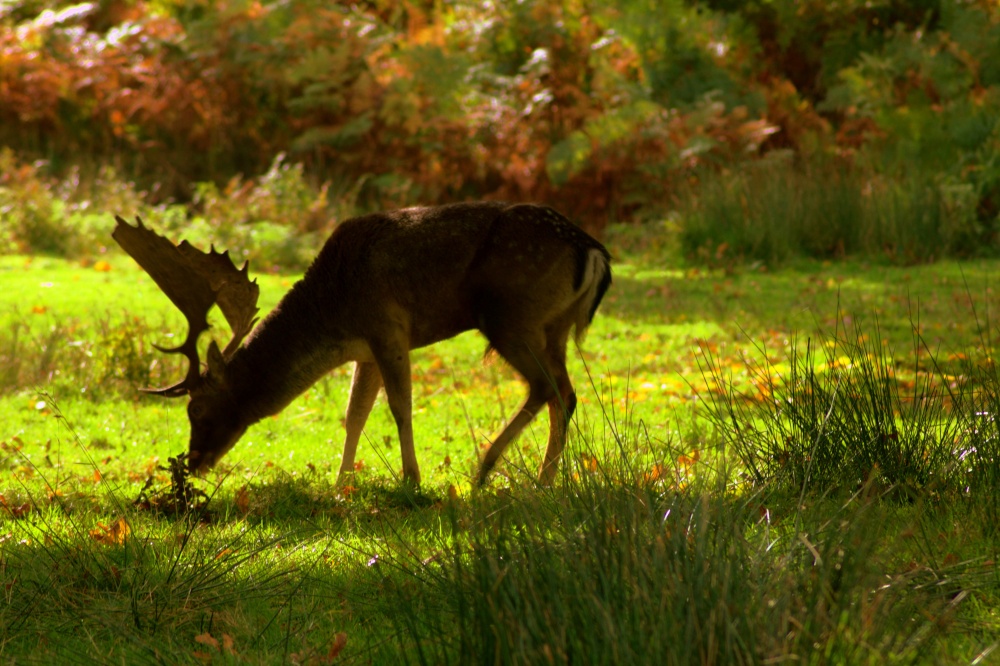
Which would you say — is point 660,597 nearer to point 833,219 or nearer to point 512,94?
point 833,219

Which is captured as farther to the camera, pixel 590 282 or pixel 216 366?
pixel 216 366

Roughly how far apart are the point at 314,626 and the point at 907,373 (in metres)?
6.38

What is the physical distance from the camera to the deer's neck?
6801 millimetres

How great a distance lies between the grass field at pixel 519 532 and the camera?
342 centimetres

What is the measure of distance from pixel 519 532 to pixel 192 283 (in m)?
3.77

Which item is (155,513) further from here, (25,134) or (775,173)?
(25,134)

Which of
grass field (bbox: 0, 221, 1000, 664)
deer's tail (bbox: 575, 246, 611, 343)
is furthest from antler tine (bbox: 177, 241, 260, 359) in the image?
deer's tail (bbox: 575, 246, 611, 343)

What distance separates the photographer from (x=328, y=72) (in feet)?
70.6

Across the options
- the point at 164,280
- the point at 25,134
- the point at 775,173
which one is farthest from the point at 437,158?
the point at 164,280

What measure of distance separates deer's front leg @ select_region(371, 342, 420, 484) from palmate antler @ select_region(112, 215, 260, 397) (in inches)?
40.0

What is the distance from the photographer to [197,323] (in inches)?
275

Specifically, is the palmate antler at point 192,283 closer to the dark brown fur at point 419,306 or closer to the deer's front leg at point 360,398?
the dark brown fur at point 419,306

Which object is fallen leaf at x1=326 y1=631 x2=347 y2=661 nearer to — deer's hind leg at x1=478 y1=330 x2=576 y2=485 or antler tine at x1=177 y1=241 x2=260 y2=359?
deer's hind leg at x1=478 y1=330 x2=576 y2=485

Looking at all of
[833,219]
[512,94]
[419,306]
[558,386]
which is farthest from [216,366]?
[512,94]
